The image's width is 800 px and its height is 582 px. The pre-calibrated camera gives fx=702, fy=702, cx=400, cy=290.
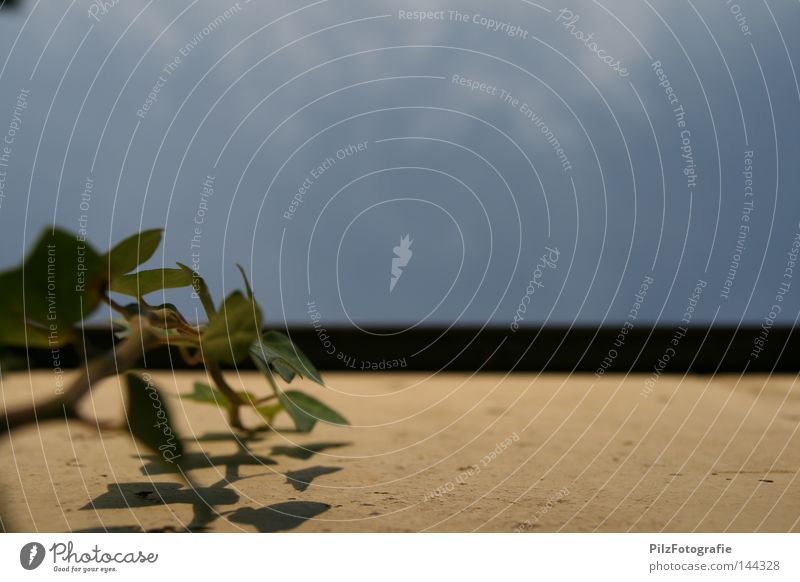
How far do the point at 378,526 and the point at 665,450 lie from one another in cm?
42

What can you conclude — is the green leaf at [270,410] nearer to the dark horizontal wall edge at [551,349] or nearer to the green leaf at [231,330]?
the green leaf at [231,330]

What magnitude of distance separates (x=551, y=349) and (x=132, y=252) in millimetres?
1523

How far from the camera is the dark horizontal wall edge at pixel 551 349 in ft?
5.92

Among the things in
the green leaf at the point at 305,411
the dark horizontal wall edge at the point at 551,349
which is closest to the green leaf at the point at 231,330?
the green leaf at the point at 305,411

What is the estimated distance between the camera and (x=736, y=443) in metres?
0.83

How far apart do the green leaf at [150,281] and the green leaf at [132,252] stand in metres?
0.07

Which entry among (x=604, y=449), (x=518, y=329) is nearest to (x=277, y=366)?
(x=604, y=449)

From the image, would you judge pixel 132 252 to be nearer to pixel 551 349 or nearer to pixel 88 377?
pixel 88 377

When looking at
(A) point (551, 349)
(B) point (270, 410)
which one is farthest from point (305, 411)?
(A) point (551, 349)

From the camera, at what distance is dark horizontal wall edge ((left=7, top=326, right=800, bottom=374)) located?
1806 mm

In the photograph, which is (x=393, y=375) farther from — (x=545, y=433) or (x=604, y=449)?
(x=604, y=449)

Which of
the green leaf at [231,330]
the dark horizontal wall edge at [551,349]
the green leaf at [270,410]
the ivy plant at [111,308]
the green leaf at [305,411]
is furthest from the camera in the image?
the dark horizontal wall edge at [551,349]

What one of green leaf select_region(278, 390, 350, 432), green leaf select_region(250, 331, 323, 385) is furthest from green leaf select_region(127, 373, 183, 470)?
green leaf select_region(278, 390, 350, 432)
